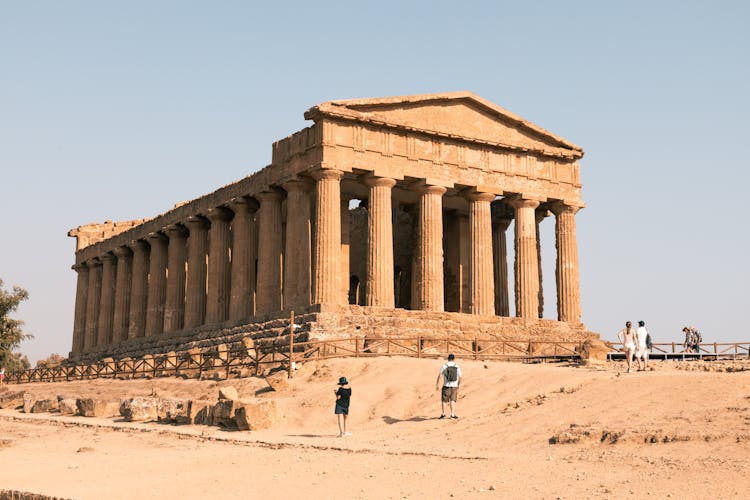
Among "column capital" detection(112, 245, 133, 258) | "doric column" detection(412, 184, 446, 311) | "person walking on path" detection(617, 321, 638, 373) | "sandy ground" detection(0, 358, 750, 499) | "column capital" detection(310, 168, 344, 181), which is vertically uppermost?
"column capital" detection(112, 245, 133, 258)

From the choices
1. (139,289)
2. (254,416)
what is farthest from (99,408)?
(139,289)

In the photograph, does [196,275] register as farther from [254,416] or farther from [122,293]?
[254,416]

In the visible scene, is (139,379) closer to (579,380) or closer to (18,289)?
(579,380)

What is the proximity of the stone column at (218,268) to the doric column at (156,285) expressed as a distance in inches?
282

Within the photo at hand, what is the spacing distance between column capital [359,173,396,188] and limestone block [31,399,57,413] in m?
15.9

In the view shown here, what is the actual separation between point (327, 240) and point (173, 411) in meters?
13.5

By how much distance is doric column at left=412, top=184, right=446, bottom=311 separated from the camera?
43.6 metres

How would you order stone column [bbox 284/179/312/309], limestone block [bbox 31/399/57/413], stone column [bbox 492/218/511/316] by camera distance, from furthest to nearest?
stone column [bbox 492/218/511/316]
stone column [bbox 284/179/312/309]
limestone block [bbox 31/399/57/413]

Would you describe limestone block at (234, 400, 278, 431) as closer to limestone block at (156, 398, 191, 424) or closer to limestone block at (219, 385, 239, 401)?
limestone block at (219, 385, 239, 401)

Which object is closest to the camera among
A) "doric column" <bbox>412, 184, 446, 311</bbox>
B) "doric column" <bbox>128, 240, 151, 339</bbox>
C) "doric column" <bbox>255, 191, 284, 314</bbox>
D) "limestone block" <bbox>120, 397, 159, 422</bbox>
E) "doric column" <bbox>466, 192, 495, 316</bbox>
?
"limestone block" <bbox>120, 397, 159, 422</bbox>

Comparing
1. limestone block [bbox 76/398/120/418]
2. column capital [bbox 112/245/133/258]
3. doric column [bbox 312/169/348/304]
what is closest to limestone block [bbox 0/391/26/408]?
limestone block [bbox 76/398/120/418]

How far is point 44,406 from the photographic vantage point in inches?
1448

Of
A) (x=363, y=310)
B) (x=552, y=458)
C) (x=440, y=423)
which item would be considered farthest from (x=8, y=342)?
(x=552, y=458)

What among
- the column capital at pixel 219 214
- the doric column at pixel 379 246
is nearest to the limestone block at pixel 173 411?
the doric column at pixel 379 246
